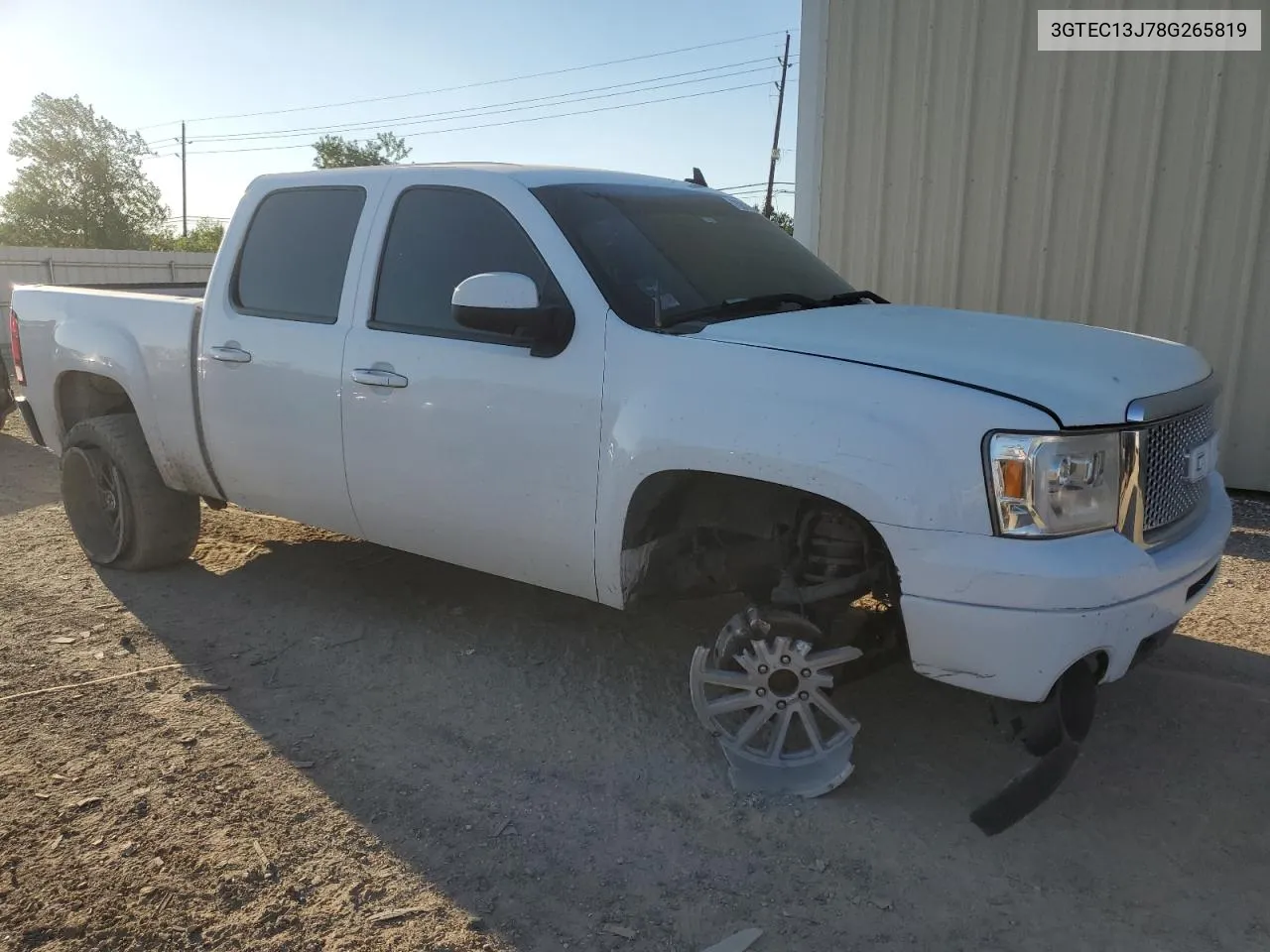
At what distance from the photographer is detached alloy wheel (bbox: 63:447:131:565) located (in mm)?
5215

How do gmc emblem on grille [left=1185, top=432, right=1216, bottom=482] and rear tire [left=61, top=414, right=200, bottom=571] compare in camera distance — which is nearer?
gmc emblem on grille [left=1185, top=432, right=1216, bottom=482]

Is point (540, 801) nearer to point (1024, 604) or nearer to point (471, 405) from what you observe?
point (471, 405)

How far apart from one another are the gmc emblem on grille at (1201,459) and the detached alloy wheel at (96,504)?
186 inches

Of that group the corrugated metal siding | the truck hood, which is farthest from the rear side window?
the corrugated metal siding

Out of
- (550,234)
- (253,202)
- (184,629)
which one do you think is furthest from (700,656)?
(253,202)

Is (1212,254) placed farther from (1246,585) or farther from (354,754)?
(354,754)

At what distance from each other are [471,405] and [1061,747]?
7.17ft

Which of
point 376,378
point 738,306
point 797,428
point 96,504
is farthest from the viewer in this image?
point 96,504

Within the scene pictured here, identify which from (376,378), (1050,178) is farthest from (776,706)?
(1050,178)

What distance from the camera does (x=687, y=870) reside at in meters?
2.83

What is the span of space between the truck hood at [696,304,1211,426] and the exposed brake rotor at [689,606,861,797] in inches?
34.0

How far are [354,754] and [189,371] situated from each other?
212 centimetres

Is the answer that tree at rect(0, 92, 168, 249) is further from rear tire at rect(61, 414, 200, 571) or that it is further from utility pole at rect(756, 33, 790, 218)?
rear tire at rect(61, 414, 200, 571)

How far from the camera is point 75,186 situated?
61281mm
